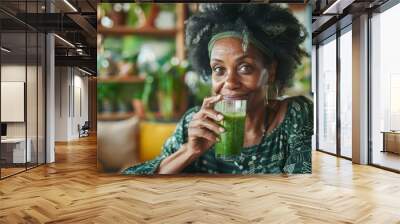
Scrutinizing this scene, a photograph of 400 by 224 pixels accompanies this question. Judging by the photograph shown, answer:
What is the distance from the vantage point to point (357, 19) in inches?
323

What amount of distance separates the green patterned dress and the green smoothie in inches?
4.8

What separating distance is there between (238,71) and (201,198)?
2.40m

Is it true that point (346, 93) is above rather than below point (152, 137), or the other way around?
above

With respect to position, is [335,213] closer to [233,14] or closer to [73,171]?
[233,14]

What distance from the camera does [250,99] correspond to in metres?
6.56

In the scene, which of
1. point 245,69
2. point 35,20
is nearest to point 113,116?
point 245,69

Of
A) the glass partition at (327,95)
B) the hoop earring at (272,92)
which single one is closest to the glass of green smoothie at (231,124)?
the hoop earring at (272,92)

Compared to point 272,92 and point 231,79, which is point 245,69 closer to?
point 231,79

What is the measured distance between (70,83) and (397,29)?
41.3 feet

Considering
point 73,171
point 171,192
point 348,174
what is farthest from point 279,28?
point 73,171

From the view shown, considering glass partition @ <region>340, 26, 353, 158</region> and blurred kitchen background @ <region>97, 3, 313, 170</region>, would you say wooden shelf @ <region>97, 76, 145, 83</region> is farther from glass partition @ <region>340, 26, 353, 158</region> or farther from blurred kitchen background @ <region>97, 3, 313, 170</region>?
glass partition @ <region>340, 26, 353, 158</region>

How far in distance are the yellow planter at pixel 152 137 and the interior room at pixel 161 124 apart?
17mm

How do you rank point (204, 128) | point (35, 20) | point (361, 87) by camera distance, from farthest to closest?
point (361, 87) < point (35, 20) < point (204, 128)

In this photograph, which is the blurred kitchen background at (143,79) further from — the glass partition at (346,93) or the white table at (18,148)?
the glass partition at (346,93)
